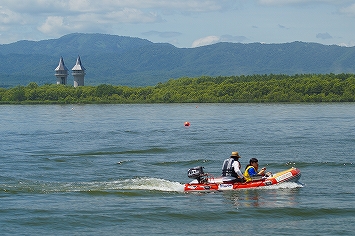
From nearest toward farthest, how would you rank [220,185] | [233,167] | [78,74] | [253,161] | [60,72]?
[233,167] < [220,185] < [253,161] < [78,74] < [60,72]

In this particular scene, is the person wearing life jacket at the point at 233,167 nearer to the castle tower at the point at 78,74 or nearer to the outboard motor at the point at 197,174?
the outboard motor at the point at 197,174

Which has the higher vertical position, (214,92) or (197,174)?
(214,92)

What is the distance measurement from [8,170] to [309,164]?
14.0m

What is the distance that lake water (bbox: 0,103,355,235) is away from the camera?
71.9ft


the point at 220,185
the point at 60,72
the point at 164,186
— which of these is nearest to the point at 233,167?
the point at 220,185

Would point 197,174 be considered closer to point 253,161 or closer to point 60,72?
point 253,161

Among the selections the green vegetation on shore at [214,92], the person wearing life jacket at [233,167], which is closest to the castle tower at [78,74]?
the green vegetation on shore at [214,92]

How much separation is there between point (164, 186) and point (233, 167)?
287 cm

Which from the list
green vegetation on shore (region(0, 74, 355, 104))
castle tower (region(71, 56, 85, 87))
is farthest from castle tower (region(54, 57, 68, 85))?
green vegetation on shore (region(0, 74, 355, 104))

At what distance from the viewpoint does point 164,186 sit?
2728cm

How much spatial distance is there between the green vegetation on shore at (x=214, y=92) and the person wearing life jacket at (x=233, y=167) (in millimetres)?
95150

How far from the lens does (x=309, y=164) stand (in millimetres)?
33500

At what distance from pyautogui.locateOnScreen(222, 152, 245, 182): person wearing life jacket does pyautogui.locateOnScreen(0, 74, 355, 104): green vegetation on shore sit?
95.2 meters

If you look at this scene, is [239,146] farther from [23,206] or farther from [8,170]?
[23,206]
